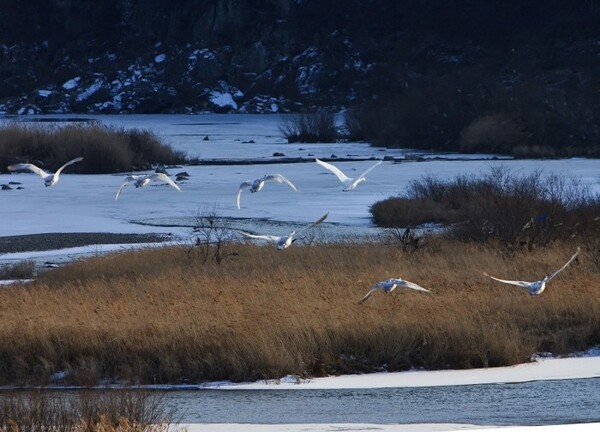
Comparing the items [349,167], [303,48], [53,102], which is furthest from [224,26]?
[349,167]

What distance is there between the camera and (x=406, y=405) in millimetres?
14625

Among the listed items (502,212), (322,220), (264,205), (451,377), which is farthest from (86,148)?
(451,377)

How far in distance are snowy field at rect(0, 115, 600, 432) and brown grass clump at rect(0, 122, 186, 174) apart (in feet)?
5.45

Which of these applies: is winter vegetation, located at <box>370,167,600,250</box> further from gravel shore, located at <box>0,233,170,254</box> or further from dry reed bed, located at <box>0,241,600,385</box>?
gravel shore, located at <box>0,233,170,254</box>

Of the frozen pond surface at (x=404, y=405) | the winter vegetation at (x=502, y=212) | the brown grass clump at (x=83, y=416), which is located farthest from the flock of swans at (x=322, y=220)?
the brown grass clump at (x=83, y=416)

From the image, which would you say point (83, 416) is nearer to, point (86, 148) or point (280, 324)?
point (280, 324)

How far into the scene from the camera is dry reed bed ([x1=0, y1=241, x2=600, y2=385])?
16234mm

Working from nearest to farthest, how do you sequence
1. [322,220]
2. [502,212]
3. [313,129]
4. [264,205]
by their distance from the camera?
[322,220] < [502,212] < [264,205] < [313,129]

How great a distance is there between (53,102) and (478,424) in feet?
403

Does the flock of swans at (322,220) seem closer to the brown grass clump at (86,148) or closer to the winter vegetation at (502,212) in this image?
the winter vegetation at (502,212)

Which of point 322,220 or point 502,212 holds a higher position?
point 322,220

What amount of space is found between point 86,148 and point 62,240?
22435 millimetres

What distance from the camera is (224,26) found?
144 metres

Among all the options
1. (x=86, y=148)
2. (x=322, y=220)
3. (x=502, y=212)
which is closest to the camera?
(x=322, y=220)
